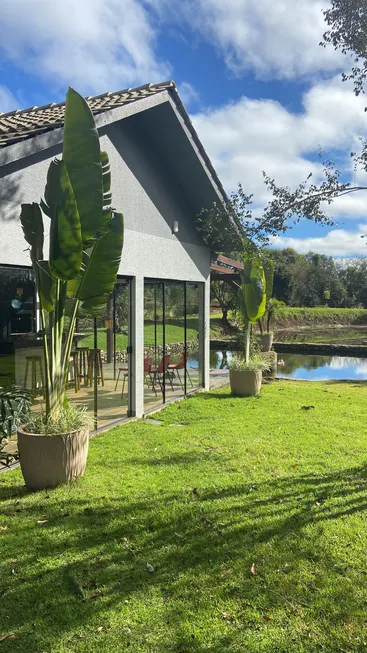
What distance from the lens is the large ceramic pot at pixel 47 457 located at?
16.4 feet

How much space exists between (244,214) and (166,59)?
17.5 ft

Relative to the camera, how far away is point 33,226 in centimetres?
508

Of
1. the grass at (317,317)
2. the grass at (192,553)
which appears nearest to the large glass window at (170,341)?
the grass at (192,553)

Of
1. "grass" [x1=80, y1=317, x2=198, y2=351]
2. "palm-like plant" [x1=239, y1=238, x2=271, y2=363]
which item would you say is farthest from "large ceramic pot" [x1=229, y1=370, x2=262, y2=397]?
"grass" [x1=80, y1=317, x2=198, y2=351]

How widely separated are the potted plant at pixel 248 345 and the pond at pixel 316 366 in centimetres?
601

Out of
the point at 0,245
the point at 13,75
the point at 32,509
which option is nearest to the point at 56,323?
the point at 0,245

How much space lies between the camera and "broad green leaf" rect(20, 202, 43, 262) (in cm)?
507

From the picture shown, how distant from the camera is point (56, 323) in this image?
5.26 meters

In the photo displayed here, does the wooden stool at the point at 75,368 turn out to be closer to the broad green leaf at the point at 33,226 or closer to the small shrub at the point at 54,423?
the small shrub at the point at 54,423

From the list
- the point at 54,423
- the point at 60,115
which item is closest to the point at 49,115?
the point at 60,115

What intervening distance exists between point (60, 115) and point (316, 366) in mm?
19225

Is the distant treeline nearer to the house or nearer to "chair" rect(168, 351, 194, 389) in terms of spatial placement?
"chair" rect(168, 351, 194, 389)

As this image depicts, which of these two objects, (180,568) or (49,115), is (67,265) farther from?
(49,115)

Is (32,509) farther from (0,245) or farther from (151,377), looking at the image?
(151,377)
